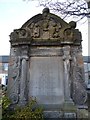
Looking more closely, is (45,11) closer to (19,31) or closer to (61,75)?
(19,31)

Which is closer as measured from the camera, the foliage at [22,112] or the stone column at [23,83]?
the foliage at [22,112]

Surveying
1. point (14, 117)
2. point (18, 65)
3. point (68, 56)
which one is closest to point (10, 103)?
point (14, 117)

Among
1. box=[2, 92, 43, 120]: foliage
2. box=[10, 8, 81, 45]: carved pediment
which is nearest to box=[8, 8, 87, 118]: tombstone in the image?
box=[10, 8, 81, 45]: carved pediment

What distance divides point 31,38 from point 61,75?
1802mm

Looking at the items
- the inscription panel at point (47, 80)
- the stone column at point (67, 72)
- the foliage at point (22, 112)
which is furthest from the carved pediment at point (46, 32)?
the foliage at point (22, 112)

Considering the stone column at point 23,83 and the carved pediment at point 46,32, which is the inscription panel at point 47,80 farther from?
the carved pediment at point 46,32

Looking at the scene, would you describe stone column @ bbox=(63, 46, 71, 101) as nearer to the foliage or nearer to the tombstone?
the tombstone

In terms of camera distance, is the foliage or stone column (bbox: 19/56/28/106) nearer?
the foliage

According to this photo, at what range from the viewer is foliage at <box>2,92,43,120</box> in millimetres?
7125

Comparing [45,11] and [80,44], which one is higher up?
[45,11]

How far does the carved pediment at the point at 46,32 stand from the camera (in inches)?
→ 343

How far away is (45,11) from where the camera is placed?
9219mm

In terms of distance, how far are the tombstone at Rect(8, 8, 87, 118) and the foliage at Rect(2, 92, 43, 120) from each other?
38 cm

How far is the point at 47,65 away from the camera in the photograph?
856 cm
